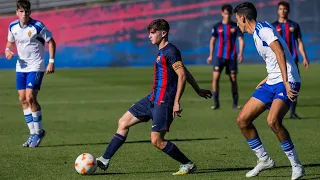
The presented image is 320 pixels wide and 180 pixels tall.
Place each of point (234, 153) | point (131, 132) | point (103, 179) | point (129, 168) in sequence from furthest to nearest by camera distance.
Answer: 1. point (131, 132)
2. point (234, 153)
3. point (129, 168)
4. point (103, 179)

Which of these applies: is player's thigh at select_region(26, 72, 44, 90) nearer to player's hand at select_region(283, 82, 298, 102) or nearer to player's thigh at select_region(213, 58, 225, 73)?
player's hand at select_region(283, 82, 298, 102)

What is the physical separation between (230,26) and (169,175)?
940 cm

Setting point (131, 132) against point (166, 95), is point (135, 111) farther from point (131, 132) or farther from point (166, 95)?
point (131, 132)

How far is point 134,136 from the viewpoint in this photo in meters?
13.7

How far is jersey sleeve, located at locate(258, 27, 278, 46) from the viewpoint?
8938 mm

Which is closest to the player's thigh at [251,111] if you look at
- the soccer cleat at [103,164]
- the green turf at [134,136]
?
the green turf at [134,136]

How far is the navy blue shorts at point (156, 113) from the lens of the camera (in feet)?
31.4

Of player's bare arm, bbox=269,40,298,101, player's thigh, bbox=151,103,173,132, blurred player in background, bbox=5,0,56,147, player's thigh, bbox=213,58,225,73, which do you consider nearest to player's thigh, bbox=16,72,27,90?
blurred player in background, bbox=5,0,56,147

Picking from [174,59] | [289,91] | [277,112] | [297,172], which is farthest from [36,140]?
[289,91]

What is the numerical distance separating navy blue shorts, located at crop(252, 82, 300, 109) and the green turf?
2.82 feet

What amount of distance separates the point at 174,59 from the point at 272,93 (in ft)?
3.76

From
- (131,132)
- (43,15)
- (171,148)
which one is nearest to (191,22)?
(43,15)

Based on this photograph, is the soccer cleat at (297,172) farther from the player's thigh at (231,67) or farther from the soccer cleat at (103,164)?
the player's thigh at (231,67)

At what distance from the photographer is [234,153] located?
37.6 feet
